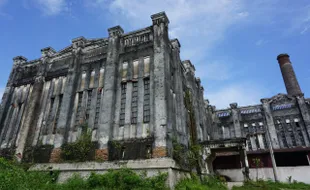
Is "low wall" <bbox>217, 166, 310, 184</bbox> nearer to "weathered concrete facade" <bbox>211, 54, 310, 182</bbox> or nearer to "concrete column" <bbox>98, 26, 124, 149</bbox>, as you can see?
"weathered concrete facade" <bbox>211, 54, 310, 182</bbox>

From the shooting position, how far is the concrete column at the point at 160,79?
34.3 ft

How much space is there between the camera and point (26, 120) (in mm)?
14719

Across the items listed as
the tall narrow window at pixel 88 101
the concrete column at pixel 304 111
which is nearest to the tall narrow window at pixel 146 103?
the tall narrow window at pixel 88 101

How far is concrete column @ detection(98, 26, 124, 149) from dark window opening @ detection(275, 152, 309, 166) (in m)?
18.6

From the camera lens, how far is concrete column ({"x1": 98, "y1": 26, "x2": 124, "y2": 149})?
11711mm

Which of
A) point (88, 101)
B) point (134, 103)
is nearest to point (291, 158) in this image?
point (134, 103)

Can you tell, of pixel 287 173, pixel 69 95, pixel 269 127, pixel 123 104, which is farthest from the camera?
pixel 269 127

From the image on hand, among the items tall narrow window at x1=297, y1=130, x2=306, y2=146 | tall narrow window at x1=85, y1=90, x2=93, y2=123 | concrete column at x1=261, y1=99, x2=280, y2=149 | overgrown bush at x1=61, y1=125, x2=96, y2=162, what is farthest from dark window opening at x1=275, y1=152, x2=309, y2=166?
tall narrow window at x1=85, y1=90, x2=93, y2=123

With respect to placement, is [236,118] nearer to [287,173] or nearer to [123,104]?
[287,173]

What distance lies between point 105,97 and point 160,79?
12.0ft

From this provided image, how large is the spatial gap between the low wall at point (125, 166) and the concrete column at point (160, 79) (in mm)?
539

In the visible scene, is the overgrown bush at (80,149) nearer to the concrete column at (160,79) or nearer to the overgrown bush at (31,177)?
the overgrown bush at (31,177)

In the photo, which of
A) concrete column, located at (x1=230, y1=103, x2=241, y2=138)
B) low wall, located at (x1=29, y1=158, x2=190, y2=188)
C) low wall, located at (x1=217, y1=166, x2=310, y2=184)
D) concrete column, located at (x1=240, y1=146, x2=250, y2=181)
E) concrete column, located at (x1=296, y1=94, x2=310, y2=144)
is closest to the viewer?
low wall, located at (x1=29, y1=158, x2=190, y2=188)

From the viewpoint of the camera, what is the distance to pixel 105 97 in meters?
12.7
